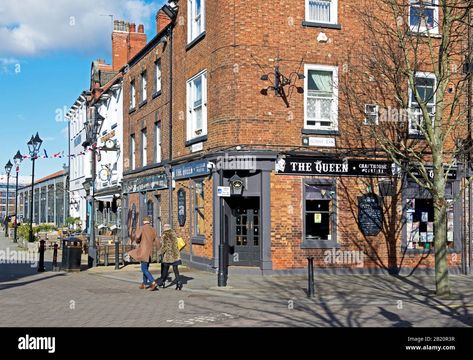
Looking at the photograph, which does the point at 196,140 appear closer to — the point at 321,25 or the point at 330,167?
the point at 330,167

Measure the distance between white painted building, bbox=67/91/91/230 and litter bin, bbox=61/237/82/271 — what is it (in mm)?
24542

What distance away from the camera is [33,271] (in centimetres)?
1947

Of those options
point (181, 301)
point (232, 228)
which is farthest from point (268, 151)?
point (181, 301)

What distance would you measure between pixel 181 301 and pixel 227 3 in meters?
9.64

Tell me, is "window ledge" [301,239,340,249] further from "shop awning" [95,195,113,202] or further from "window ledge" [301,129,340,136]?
"shop awning" [95,195,113,202]

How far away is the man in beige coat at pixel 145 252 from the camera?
14.6m

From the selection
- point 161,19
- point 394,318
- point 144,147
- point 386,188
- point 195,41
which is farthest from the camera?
point 144,147

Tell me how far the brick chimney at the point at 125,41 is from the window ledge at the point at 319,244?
21212 millimetres

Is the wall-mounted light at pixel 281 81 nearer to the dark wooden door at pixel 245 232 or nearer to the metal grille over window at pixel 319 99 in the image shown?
the metal grille over window at pixel 319 99

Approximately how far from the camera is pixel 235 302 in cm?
1272

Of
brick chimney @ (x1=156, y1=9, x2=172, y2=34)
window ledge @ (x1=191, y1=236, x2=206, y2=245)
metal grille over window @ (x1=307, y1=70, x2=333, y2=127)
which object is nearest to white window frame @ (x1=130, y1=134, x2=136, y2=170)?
brick chimney @ (x1=156, y1=9, x2=172, y2=34)

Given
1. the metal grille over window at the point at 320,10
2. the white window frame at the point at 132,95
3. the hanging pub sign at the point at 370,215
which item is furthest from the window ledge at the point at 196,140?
the white window frame at the point at 132,95

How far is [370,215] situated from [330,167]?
6.65 ft

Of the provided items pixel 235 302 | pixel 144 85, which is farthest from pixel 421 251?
pixel 144 85
